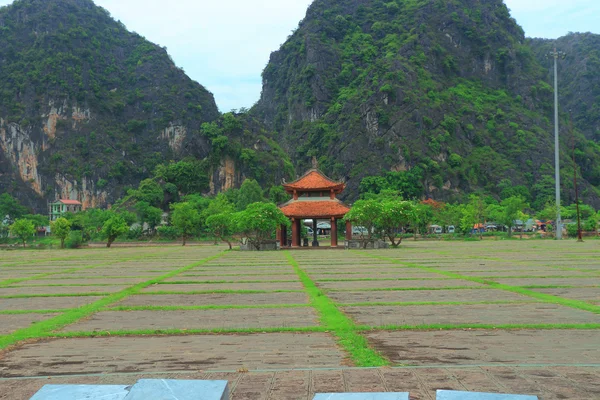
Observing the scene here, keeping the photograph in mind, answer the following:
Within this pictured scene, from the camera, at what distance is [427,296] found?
1227 cm

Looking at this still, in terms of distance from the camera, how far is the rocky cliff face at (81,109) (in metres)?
96.1

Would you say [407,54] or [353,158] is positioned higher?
[407,54]

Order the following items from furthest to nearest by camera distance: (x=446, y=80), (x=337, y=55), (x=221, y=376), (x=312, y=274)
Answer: (x=337, y=55) → (x=446, y=80) → (x=312, y=274) → (x=221, y=376)

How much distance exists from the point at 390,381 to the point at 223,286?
9.66 metres

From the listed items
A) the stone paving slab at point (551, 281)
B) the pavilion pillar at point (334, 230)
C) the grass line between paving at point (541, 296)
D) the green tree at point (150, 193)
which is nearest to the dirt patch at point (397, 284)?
the grass line between paving at point (541, 296)

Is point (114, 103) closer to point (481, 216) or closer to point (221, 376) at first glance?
point (481, 216)

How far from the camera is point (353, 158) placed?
313 ft

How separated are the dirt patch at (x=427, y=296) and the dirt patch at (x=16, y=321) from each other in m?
5.90

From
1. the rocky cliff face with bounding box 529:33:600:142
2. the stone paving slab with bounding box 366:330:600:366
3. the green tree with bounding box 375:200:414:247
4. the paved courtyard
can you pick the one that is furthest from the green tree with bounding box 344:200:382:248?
the rocky cliff face with bounding box 529:33:600:142

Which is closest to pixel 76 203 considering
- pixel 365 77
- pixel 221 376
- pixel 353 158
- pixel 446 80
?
pixel 353 158

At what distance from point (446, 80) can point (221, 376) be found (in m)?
110

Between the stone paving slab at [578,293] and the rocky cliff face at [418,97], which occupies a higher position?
the rocky cliff face at [418,97]

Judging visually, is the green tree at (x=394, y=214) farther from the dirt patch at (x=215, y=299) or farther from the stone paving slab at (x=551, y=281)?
the dirt patch at (x=215, y=299)

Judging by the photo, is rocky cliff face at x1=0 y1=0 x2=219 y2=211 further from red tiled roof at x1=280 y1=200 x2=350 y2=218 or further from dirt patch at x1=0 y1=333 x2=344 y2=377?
dirt patch at x1=0 y1=333 x2=344 y2=377
